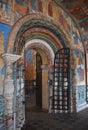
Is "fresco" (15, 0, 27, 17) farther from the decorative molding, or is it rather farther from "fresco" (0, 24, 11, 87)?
the decorative molding

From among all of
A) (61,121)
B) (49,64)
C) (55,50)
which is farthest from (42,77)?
(61,121)

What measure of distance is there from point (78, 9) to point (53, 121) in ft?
20.7

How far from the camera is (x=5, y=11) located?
21.2ft

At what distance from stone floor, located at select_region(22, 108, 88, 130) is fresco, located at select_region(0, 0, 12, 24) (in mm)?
4321

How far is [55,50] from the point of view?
9.95 metres

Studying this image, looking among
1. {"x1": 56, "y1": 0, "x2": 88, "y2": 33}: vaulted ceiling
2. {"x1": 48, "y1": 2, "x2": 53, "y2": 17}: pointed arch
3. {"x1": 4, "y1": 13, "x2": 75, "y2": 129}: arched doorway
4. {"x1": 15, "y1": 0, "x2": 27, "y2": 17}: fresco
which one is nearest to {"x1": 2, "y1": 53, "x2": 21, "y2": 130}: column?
{"x1": 4, "y1": 13, "x2": 75, "y2": 129}: arched doorway

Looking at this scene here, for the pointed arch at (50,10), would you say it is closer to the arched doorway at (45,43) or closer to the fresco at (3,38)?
the arched doorway at (45,43)

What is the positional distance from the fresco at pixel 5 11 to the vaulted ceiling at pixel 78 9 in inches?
141

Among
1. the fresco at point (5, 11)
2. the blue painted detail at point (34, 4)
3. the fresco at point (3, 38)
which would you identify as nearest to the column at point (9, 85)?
the fresco at point (3, 38)

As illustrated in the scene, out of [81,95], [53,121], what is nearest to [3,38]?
[53,121]

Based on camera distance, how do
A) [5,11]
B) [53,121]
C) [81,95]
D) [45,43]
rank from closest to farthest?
[5,11] → [53,121] → [45,43] → [81,95]

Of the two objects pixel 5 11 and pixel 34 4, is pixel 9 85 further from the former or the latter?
pixel 34 4

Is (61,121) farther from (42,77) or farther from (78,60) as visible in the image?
(78,60)

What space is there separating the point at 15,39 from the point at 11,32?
0.33m
